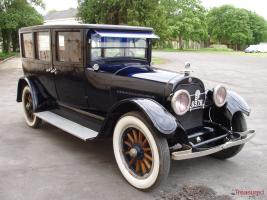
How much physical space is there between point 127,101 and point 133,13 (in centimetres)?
1706

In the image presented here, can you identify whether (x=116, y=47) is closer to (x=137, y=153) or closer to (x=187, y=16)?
(x=137, y=153)

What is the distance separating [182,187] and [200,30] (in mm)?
40966

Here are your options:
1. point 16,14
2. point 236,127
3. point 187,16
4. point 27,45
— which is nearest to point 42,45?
point 27,45

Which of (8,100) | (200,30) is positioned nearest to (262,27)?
(200,30)

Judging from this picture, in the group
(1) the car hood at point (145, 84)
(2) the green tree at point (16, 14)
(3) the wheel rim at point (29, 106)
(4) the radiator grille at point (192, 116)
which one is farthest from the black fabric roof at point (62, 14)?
(4) the radiator grille at point (192, 116)

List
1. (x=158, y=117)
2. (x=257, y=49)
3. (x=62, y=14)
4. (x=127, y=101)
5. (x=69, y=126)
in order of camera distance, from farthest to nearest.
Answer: (x=62, y=14)
(x=257, y=49)
(x=69, y=126)
(x=127, y=101)
(x=158, y=117)

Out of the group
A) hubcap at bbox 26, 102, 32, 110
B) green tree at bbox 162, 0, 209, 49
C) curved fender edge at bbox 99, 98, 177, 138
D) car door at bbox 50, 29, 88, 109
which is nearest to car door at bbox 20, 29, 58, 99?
car door at bbox 50, 29, 88, 109

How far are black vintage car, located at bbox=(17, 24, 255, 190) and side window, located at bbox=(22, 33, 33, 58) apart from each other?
20 millimetres

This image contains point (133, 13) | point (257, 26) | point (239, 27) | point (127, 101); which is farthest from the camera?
point (257, 26)

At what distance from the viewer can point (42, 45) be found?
15.0 feet

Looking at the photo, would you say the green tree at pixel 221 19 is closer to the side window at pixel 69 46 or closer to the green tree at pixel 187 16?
the green tree at pixel 187 16

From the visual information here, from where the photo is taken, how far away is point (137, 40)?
4234 millimetres

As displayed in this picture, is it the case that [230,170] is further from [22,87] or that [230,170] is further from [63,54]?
[22,87]

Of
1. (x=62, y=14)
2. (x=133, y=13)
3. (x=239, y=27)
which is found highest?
(x=62, y=14)
